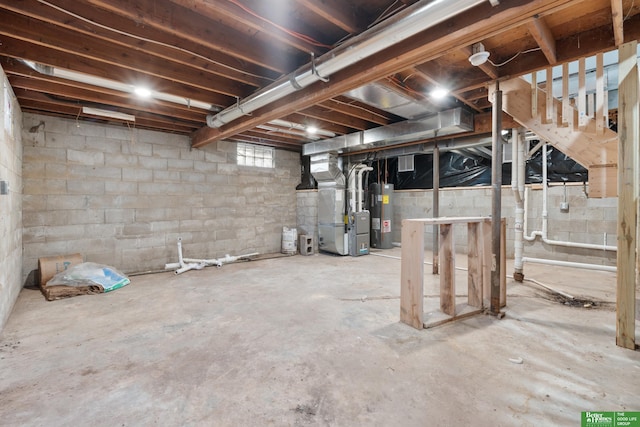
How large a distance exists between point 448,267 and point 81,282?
159 inches

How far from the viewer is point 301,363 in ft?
6.38

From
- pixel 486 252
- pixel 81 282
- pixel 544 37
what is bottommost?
pixel 81 282

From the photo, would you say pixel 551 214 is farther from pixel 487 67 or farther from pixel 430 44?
pixel 430 44

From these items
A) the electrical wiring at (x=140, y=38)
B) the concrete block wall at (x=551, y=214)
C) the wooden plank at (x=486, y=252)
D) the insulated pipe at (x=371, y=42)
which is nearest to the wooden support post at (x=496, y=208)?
the wooden plank at (x=486, y=252)

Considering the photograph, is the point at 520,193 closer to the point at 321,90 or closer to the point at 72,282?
the point at 321,90

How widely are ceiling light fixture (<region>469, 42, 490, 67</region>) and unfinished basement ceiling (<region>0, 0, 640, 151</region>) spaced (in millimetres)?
190

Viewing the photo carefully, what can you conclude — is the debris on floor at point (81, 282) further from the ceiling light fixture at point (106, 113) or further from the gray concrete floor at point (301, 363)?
the ceiling light fixture at point (106, 113)

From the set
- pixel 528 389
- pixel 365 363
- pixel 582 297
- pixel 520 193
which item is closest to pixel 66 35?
pixel 365 363

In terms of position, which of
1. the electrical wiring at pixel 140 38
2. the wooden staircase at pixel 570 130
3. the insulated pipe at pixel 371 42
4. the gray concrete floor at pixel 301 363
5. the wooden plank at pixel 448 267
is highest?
the electrical wiring at pixel 140 38

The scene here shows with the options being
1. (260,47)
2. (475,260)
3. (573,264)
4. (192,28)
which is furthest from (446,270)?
(573,264)

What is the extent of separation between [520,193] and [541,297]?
126 centimetres

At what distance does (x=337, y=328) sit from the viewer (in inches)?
97.8

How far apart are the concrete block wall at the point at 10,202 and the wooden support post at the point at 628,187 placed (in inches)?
185

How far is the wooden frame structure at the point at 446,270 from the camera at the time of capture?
2.46 meters
